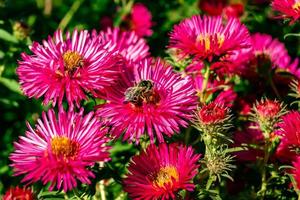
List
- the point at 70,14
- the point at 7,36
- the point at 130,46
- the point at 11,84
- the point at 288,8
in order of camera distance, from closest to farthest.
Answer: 1. the point at 288,8
2. the point at 130,46
3. the point at 7,36
4. the point at 11,84
5. the point at 70,14

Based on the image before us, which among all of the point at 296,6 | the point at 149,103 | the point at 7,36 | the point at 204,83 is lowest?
the point at 149,103

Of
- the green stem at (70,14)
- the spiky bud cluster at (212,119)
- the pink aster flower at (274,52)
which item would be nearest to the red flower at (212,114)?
the spiky bud cluster at (212,119)

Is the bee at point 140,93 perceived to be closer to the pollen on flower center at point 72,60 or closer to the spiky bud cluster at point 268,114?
the pollen on flower center at point 72,60

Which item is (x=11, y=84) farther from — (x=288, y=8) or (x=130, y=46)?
(x=288, y=8)

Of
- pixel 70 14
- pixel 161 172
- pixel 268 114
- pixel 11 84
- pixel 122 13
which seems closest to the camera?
pixel 161 172

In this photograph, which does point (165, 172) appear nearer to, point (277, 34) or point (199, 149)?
point (199, 149)

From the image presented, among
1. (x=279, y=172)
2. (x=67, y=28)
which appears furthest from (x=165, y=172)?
(x=67, y=28)

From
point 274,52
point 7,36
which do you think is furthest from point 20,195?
point 274,52
